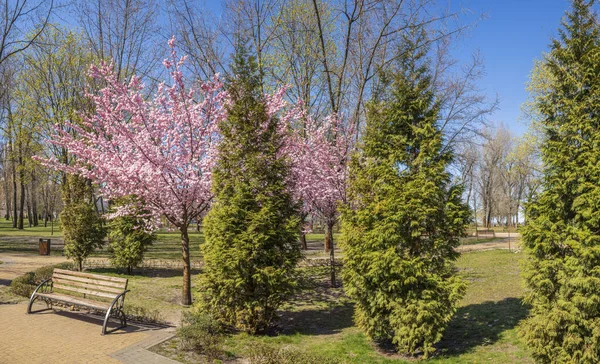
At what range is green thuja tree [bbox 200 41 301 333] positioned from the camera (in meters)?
7.75

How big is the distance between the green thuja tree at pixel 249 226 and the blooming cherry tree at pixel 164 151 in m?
1.52

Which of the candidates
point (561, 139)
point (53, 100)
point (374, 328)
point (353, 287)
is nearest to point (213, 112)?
point (353, 287)

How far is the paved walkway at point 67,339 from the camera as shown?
5719 millimetres

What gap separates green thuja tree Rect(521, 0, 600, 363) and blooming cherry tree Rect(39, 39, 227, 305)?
24.2 feet

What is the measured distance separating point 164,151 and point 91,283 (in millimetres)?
3835

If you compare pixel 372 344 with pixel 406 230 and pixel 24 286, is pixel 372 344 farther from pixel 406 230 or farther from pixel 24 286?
pixel 24 286

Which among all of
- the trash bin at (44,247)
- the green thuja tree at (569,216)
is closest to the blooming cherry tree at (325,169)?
the green thuja tree at (569,216)

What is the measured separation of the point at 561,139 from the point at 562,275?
2.22 metres

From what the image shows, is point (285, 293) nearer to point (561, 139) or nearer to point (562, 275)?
point (562, 275)

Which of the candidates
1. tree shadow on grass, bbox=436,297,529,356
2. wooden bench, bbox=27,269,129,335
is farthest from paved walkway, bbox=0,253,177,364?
tree shadow on grass, bbox=436,297,529,356

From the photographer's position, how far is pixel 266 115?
28.7 feet

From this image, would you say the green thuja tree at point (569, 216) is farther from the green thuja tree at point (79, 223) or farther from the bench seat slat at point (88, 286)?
the green thuja tree at point (79, 223)

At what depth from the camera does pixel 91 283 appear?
25.4 feet

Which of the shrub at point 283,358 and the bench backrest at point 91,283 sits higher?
the bench backrest at point 91,283
